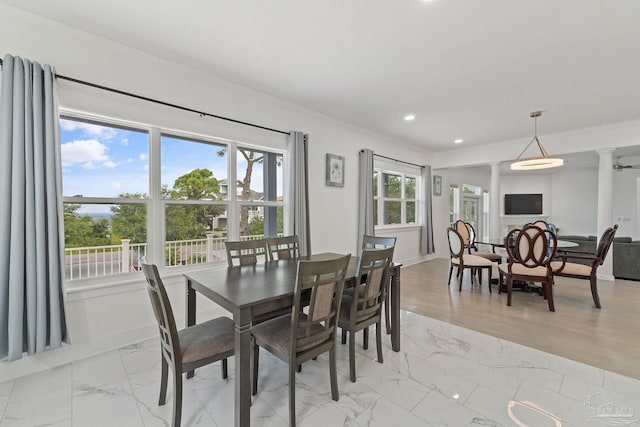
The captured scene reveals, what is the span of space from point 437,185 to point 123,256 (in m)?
6.56

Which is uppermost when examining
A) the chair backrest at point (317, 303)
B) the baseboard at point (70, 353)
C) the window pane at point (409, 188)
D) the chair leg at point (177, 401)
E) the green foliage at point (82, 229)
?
the window pane at point (409, 188)

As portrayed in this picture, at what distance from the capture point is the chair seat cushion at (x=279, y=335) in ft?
5.47

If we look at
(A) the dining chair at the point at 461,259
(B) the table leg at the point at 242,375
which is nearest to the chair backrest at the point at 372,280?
(B) the table leg at the point at 242,375

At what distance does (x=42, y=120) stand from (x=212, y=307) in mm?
2240

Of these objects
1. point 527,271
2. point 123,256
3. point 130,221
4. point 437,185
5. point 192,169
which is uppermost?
point 437,185

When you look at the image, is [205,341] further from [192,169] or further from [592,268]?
[592,268]

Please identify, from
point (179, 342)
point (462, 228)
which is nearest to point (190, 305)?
point (179, 342)

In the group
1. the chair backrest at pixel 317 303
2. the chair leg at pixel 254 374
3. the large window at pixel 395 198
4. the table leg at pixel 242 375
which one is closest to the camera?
the table leg at pixel 242 375

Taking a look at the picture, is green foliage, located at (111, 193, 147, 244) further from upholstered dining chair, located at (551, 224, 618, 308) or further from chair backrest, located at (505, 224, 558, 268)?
upholstered dining chair, located at (551, 224, 618, 308)

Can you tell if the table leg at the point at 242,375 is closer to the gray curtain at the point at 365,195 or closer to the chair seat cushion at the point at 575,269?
the gray curtain at the point at 365,195

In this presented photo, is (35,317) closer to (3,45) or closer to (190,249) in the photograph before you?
(190,249)

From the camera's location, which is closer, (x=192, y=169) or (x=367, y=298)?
(x=367, y=298)

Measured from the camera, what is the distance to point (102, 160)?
99.7 inches

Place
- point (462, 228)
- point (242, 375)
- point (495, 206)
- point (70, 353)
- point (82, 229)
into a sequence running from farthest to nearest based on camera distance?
point (495, 206), point (462, 228), point (82, 229), point (70, 353), point (242, 375)
